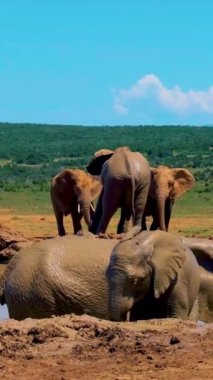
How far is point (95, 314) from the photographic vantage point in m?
8.96

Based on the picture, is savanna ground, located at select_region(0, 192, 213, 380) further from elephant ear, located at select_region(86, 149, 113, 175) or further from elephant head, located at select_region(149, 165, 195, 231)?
elephant head, located at select_region(149, 165, 195, 231)

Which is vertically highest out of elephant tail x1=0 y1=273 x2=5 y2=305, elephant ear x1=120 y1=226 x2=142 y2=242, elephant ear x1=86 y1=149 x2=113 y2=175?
elephant ear x1=86 y1=149 x2=113 y2=175

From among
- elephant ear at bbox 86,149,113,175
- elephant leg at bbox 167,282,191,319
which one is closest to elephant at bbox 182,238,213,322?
elephant leg at bbox 167,282,191,319

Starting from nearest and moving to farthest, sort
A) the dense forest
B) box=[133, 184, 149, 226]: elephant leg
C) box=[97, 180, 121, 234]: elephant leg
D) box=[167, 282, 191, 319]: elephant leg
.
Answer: box=[167, 282, 191, 319]: elephant leg, box=[97, 180, 121, 234]: elephant leg, box=[133, 184, 149, 226]: elephant leg, the dense forest

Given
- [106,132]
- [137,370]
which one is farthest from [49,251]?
[106,132]

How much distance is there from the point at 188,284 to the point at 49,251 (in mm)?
1248

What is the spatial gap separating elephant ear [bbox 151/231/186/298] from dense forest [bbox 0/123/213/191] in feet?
91.1

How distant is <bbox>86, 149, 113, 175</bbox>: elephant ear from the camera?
15.2m

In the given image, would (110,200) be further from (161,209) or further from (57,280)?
(57,280)

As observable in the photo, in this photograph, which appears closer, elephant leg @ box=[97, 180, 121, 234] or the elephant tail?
the elephant tail

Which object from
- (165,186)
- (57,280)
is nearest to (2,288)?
(57,280)

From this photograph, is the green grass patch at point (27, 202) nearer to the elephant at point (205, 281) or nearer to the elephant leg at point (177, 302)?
the elephant at point (205, 281)

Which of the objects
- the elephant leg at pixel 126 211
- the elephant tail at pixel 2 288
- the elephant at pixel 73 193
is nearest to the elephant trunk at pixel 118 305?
the elephant tail at pixel 2 288

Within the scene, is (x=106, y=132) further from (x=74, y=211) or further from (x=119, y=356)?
(x=119, y=356)
